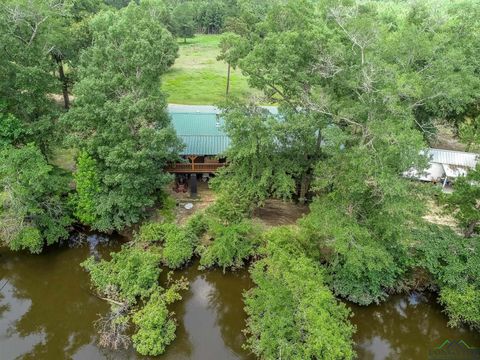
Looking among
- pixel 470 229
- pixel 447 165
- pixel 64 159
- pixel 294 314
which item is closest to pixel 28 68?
pixel 64 159

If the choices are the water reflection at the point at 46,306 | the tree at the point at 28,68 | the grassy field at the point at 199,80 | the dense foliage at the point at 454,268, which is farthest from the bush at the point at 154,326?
the grassy field at the point at 199,80

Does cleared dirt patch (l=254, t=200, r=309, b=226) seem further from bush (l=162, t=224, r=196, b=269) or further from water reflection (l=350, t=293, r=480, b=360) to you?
water reflection (l=350, t=293, r=480, b=360)

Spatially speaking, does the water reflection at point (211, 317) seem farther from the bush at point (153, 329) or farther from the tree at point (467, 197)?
the tree at point (467, 197)

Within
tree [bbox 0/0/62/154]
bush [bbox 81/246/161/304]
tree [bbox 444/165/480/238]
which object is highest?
tree [bbox 0/0/62/154]

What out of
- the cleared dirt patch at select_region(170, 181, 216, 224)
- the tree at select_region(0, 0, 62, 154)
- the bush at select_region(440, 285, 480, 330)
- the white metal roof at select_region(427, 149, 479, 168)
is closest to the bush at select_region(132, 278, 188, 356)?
the cleared dirt patch at select_region(170, 181, 216, 224)

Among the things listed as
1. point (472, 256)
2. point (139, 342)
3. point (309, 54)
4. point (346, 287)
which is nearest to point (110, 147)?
point (139, 342)

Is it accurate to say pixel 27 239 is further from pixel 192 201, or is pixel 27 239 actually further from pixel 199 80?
pixel 199 80
